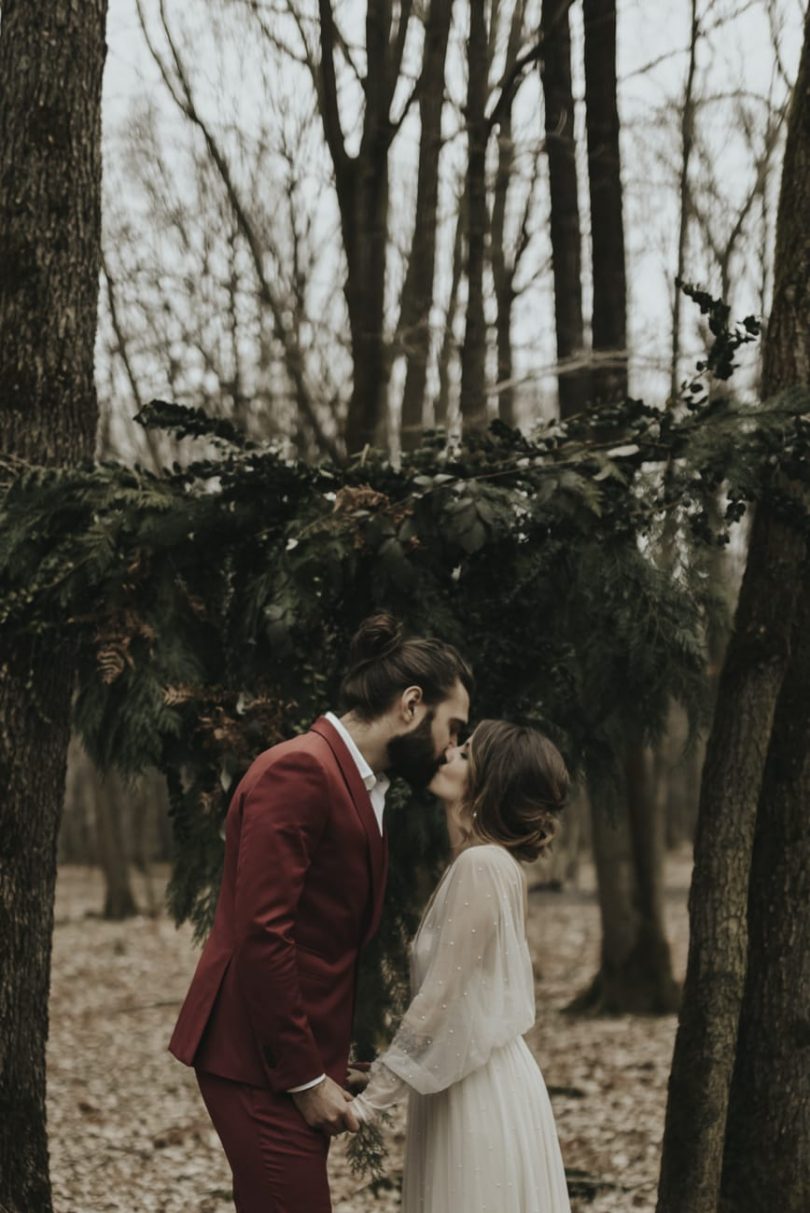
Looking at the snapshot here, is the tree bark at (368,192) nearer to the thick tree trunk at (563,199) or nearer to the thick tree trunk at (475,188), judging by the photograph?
the thick tree trunk at (475,188)

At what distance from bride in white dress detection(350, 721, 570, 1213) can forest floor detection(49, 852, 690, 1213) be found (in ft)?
7.83

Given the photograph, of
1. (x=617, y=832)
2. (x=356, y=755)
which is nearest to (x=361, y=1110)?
(x=356, y=755)

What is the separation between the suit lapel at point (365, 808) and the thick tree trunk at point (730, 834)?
160cm

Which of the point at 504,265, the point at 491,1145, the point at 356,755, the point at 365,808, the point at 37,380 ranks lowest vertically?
the point at 491,1145

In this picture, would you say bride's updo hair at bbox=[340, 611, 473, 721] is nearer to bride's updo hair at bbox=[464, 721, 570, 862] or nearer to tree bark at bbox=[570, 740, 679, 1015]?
bride's updo hair at bbox=[464, 721, 570, 862]

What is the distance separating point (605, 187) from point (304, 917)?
6.16 meters

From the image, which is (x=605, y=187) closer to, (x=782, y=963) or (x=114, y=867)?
(x=782, y=963)

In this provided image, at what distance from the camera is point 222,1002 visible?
10.5 feet

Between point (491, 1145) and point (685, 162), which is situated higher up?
point (685, 162)

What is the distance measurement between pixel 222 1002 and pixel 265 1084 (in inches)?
8.8

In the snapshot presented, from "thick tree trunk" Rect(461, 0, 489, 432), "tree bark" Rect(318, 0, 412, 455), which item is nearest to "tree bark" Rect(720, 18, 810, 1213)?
"tree bark" Rect(318, 0, 412, 455)

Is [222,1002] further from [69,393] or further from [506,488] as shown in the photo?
[69,393]

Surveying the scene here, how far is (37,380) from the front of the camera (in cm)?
461

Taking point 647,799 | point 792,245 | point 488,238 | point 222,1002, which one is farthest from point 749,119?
point 222,1002
